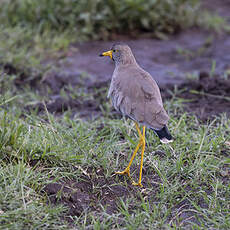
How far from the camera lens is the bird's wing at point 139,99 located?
3578 millimetres

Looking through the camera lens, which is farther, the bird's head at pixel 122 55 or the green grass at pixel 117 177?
the bird's head at pixel 122 55

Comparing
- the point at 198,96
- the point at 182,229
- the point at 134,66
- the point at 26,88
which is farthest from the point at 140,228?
the point at 26,88

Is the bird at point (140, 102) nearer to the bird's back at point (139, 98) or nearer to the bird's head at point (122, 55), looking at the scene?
the bird's back at point (139, 98)

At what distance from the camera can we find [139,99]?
3688mm

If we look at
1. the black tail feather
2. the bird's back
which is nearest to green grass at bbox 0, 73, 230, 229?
the black tail feather

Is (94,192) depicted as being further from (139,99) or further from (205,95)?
(205,95)

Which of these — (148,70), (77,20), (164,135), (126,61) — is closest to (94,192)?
(164,135)

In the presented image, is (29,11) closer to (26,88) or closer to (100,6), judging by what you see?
(100,6)

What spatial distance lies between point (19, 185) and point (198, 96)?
304cm

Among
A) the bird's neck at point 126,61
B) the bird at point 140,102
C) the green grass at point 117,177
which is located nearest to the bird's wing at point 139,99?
the bird at point 140,102

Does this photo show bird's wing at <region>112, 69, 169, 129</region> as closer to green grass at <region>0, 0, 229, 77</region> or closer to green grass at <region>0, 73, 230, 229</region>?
green grass at <region>0, 73, 230, 229</region>

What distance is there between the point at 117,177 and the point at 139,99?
0.70 metres

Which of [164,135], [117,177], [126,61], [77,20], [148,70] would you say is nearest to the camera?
[164,135]

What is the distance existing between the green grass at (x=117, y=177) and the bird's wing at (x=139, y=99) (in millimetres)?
481
